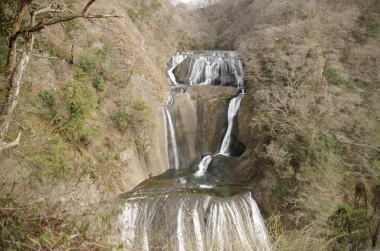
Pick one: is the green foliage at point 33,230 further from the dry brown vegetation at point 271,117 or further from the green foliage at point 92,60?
the green foliage at point 92,60

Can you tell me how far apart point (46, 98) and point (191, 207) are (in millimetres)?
7974

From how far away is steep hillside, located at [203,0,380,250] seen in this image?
35.1 ft

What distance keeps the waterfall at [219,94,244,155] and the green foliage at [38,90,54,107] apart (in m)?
11.0

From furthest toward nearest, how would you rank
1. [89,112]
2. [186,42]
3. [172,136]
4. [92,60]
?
[186,42] → [172,136] → [92,60] → [89,112]

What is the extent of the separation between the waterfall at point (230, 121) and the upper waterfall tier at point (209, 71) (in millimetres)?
3340

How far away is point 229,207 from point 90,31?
1374cm

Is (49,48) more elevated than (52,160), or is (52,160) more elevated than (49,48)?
(49,48)

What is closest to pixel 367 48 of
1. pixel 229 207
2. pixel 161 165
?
pixel 229 207

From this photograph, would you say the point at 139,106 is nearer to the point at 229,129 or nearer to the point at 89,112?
the point at 89,112

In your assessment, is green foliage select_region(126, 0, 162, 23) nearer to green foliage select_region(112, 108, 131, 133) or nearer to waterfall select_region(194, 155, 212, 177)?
green foliage select_region(112, 108, 131, 133)

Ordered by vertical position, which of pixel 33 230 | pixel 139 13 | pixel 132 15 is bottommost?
pixel 33 230

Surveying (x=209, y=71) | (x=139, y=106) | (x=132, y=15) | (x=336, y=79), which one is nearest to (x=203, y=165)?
(x=139, y=106)

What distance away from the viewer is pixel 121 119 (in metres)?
13.6

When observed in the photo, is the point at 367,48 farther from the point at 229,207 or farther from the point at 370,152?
the point at 229,207
